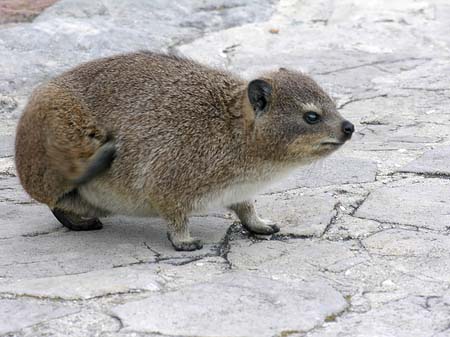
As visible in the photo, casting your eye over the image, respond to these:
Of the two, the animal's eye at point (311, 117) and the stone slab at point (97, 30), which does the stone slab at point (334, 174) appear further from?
the stone slab at point (97, 30)

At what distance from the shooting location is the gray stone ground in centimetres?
452

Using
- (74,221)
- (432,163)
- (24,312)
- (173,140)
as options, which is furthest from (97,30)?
(24,312)

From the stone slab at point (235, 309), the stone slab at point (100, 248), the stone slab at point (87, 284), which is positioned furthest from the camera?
the stone slab at point (100, 248)

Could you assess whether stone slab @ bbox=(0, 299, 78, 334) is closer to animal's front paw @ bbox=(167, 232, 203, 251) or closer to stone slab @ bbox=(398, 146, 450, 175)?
animal's front paw @ bbox=(167, 232, 203, 251)

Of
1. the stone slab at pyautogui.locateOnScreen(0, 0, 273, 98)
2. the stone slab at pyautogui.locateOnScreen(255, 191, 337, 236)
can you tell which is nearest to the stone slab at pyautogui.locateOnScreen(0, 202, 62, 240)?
the stone slab at pyautogui.locateOnScreen(255, 191, 337, 236)

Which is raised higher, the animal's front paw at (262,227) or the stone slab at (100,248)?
the animal's front paw at (262,227)

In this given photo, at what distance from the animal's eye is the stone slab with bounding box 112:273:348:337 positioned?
1.09 m

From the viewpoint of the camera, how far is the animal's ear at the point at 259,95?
5602 mm

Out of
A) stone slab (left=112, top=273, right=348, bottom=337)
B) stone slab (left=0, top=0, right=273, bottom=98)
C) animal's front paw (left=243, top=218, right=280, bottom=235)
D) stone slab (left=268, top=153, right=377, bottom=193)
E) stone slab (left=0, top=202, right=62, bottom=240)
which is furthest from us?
stone slab (left=0, top=0, right=273, bottom=98)

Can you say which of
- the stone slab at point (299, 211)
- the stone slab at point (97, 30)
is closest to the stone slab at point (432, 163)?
the stone slab at point (299, 211)

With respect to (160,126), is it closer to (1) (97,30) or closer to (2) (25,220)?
(2) (25,220)

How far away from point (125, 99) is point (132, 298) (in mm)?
1469

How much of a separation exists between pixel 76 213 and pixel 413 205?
6.88ft

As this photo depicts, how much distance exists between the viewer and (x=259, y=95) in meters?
5.63
